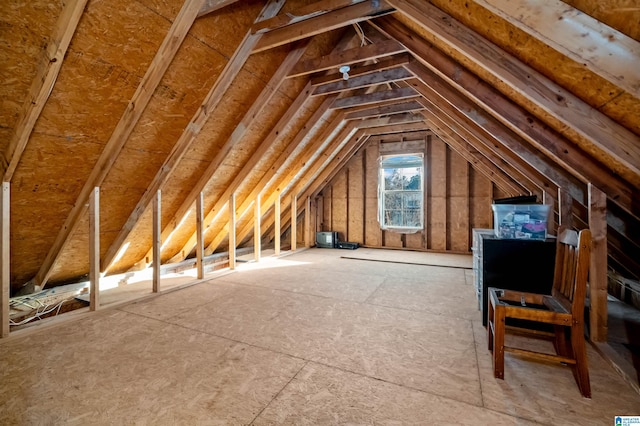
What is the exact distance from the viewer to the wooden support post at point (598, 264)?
1.88m

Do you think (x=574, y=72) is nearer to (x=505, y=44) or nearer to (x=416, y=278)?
(x=505, y=44)

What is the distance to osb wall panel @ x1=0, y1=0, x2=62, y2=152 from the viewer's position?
151 cm

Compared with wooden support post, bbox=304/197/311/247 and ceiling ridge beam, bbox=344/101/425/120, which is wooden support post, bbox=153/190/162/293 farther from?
wooden support post, bbox=304/197/311/247

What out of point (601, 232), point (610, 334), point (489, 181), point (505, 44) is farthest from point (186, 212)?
point (489, 181)

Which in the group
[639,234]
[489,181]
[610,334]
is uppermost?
[489,181]

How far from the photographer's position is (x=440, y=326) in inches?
90.4

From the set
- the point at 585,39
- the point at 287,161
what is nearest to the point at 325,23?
the point at 585,39

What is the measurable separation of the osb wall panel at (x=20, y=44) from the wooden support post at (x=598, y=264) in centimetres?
366

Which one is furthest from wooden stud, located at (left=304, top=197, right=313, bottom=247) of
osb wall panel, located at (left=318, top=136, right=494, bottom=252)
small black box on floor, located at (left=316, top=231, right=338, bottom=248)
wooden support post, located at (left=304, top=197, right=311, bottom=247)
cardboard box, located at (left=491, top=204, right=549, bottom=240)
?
cardboard box, located at (left=491, top=204, right=549, bottom=240)

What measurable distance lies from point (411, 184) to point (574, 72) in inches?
205

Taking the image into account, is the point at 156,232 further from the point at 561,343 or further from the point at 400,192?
the point at 400,192

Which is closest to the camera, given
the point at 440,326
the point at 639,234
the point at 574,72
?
the point at 574,72

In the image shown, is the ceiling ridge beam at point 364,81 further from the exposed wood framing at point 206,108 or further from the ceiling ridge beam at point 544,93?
the ceiling ridge beam at point 544,93

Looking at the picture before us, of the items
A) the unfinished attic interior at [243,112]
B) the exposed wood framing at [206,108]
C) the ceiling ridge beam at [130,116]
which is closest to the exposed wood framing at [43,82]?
the unfinished attic interior at [243,112]
